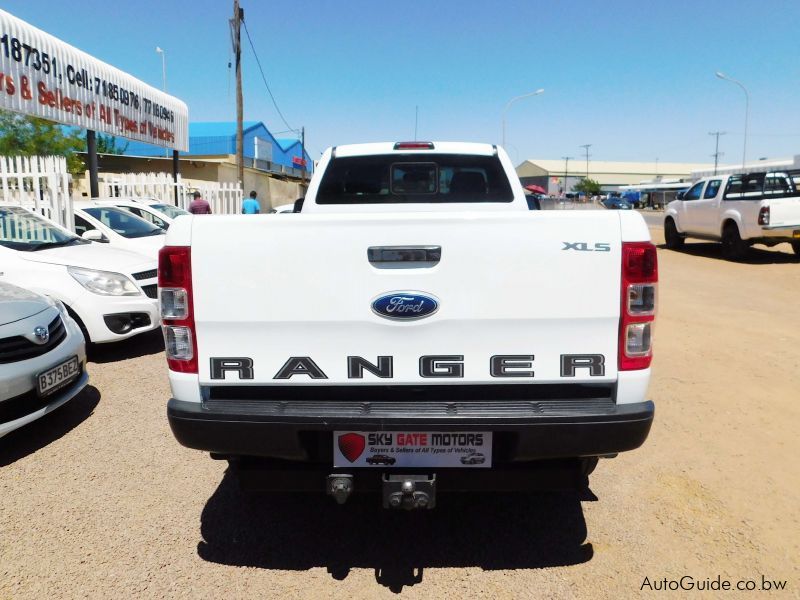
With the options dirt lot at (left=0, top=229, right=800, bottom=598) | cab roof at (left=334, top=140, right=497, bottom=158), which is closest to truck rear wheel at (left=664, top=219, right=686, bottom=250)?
dirt lot at (left=0, top=229, right=800, bottom=598)

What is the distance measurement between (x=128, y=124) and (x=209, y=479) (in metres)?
14.3

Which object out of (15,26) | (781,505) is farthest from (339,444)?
(15,26)

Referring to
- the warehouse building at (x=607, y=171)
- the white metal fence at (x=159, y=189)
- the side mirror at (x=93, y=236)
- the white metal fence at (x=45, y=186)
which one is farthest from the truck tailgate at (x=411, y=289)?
the warehouse building at (x=607, y=171)

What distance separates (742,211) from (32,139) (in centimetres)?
3135

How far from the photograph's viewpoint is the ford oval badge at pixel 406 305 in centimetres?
250

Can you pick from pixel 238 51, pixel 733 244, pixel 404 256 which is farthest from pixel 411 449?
pixel 238 51

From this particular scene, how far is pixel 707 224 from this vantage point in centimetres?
1542

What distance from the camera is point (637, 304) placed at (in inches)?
97.8

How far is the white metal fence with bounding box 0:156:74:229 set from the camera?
9.23 metres

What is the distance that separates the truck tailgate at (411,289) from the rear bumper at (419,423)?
114 millimetres

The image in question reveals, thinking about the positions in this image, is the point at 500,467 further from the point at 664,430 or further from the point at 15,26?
the point at 15,26

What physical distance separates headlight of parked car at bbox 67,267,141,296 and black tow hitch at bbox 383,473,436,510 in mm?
4535

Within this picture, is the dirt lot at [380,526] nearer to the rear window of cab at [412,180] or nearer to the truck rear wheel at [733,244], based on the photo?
the rear window of cab at [412,180]

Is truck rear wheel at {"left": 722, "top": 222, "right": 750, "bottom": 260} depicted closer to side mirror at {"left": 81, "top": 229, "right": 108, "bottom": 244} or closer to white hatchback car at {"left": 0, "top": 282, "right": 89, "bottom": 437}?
side mirror at {"left": 81, "top": 229, "right": 108, "bottom": 244}
